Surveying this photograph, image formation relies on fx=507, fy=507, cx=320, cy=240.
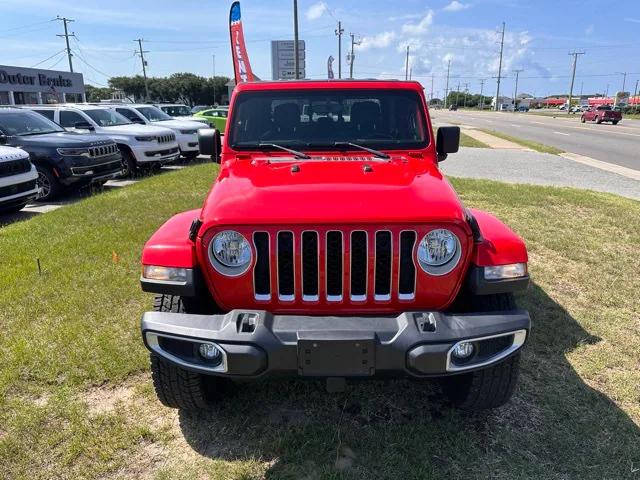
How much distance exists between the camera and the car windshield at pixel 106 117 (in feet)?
43.1

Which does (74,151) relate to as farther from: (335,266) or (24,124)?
(335,266)

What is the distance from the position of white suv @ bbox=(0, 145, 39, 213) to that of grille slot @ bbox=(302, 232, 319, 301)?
7147mm

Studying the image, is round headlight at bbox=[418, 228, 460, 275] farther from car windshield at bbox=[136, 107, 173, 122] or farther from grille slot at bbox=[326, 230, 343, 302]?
car windshield at bbox=[136, 107, 173, 122]

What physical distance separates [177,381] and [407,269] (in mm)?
1385

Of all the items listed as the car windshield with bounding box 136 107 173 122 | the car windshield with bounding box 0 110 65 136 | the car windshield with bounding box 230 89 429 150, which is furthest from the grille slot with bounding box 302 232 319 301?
the car windshield with bounding box 136 107 173 122

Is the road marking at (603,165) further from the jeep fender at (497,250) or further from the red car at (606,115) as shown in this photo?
the red car at (606,115)

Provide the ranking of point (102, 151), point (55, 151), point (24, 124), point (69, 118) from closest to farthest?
point (55, 151)
point (24, 124)
point (102, 151)
point (69, 118)

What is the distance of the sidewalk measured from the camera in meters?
11.2

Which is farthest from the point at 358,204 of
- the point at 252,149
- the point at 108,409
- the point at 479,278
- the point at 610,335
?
the point at 610,335

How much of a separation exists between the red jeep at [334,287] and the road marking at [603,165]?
11.9 meters

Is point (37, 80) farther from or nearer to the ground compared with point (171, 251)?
farther from the ground

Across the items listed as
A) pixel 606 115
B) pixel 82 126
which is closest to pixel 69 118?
pixel 82 126

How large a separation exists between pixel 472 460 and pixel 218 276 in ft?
5.43

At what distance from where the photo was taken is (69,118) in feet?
41.3
